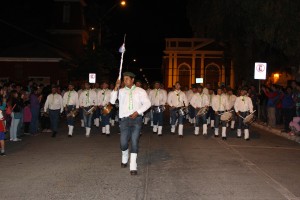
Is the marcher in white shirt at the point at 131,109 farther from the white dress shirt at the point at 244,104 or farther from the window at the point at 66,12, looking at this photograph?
the window at the point at 66,12

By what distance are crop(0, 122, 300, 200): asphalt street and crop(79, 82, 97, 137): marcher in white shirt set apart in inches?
45.2

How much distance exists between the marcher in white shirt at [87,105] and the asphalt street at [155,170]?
1.15 meters

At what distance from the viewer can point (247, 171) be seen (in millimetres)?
10125

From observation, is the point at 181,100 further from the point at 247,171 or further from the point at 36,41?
the point at 36,41

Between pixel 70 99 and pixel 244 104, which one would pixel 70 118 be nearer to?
pixel 70 99

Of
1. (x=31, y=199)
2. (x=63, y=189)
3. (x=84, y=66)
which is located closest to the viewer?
(x=31, y=199)

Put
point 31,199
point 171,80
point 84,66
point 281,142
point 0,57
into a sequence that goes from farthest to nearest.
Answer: point 171,80 < point 0,57 < point 84,66 < point 281,142 < point 31,199

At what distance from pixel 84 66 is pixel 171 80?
35.4 meters

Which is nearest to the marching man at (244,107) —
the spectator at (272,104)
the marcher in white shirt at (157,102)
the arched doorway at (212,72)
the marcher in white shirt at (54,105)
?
the marcher in white shirt at (157,102)

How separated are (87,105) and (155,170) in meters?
7.25

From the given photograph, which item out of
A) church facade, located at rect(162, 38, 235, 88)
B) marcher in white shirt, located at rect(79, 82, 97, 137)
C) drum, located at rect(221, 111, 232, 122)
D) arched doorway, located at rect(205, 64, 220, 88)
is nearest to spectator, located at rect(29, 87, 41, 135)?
marcher in white shirt, located at rect(79, 82, 97, 137)

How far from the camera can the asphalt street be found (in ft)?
26.6

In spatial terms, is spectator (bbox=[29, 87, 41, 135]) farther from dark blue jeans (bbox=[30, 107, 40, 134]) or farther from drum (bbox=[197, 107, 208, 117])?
drum (bbox=[197, 107, 208, 117])

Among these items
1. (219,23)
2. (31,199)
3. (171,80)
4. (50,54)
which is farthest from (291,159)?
(171,80)
